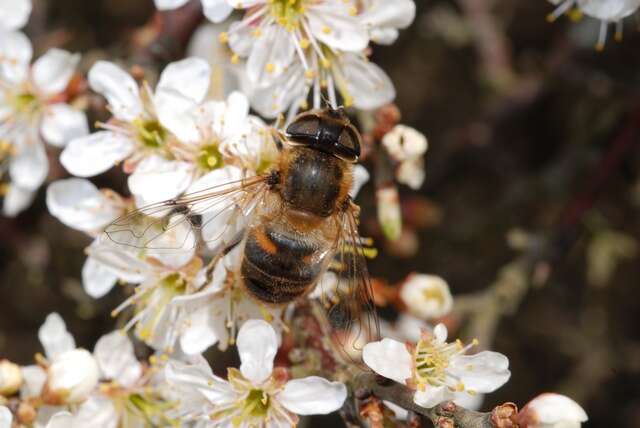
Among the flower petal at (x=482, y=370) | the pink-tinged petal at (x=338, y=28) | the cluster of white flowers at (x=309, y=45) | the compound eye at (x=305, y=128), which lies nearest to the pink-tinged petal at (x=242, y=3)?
the cluster of white flowers at (x=309, y=45)

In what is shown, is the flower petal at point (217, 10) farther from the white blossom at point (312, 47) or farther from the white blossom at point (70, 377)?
the white blossom at point (70, 377)

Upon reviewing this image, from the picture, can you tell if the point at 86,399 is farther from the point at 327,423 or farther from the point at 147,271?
the point at 327,423

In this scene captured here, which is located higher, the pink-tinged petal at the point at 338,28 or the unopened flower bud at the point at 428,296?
the pink-tinged petal at the point at 338,28

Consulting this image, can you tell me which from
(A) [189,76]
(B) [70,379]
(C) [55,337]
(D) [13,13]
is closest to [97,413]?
(B) [70,379]

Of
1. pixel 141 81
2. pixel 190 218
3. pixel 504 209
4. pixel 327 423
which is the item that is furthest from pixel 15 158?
pixel 504 209

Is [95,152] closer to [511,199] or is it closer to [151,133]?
[151,133]

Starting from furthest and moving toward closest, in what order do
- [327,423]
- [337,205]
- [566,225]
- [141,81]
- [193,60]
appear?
[327,423] → [566,225] → [141,81] → [193,60] → [337,205]
